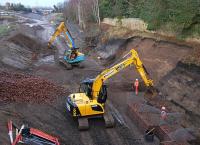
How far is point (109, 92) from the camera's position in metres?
23.2

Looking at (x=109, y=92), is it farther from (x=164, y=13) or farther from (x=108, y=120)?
(x=164, y=13)

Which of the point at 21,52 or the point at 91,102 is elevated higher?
the point at 91,102

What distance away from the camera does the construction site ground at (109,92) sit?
53.9 feet

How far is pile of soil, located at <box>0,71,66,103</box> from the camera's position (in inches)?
742

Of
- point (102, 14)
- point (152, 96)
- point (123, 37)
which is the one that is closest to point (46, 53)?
point (123, 37)

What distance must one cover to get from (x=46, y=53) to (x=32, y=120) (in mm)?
21448

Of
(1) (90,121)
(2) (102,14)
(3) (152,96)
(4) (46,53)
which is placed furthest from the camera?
(2) (102,14)

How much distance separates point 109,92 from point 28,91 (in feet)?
20.6

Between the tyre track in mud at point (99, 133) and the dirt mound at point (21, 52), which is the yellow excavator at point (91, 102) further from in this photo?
the dirt mound at point (21, 52)

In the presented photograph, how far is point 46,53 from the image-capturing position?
37594mm

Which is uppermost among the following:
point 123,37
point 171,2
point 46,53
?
point 171,2

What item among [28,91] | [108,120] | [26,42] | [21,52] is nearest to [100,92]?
[108,120]

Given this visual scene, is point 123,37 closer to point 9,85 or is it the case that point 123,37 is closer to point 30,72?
point 30,72

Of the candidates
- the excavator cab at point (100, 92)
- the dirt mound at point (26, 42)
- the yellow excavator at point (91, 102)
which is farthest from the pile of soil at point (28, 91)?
the dirt mound at point (26, 42)
